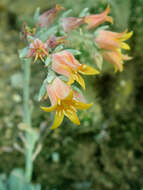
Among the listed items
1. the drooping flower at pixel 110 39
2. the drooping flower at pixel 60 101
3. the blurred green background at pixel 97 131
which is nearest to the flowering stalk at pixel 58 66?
the drooping flower at pixel 60 101

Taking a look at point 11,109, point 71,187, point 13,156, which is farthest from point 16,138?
point 71,187

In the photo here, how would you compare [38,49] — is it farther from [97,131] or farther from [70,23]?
[97,131]

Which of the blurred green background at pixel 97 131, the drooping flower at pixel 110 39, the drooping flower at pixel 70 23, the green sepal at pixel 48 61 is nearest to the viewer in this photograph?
the green sepal at pixel 48 61

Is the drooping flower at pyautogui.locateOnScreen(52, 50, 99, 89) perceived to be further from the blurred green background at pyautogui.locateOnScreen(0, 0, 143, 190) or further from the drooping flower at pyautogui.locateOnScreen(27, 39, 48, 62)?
the blurred green background at pyautogui.locateOnScreen(0, 0, 143, 190)

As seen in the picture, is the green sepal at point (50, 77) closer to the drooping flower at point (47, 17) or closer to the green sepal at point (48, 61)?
the green sepal at point (48, 61)

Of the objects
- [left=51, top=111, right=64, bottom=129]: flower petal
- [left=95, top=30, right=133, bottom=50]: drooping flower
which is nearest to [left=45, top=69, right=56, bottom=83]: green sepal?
[left=51, top=111, right=64, bottom=129]: flower petal
